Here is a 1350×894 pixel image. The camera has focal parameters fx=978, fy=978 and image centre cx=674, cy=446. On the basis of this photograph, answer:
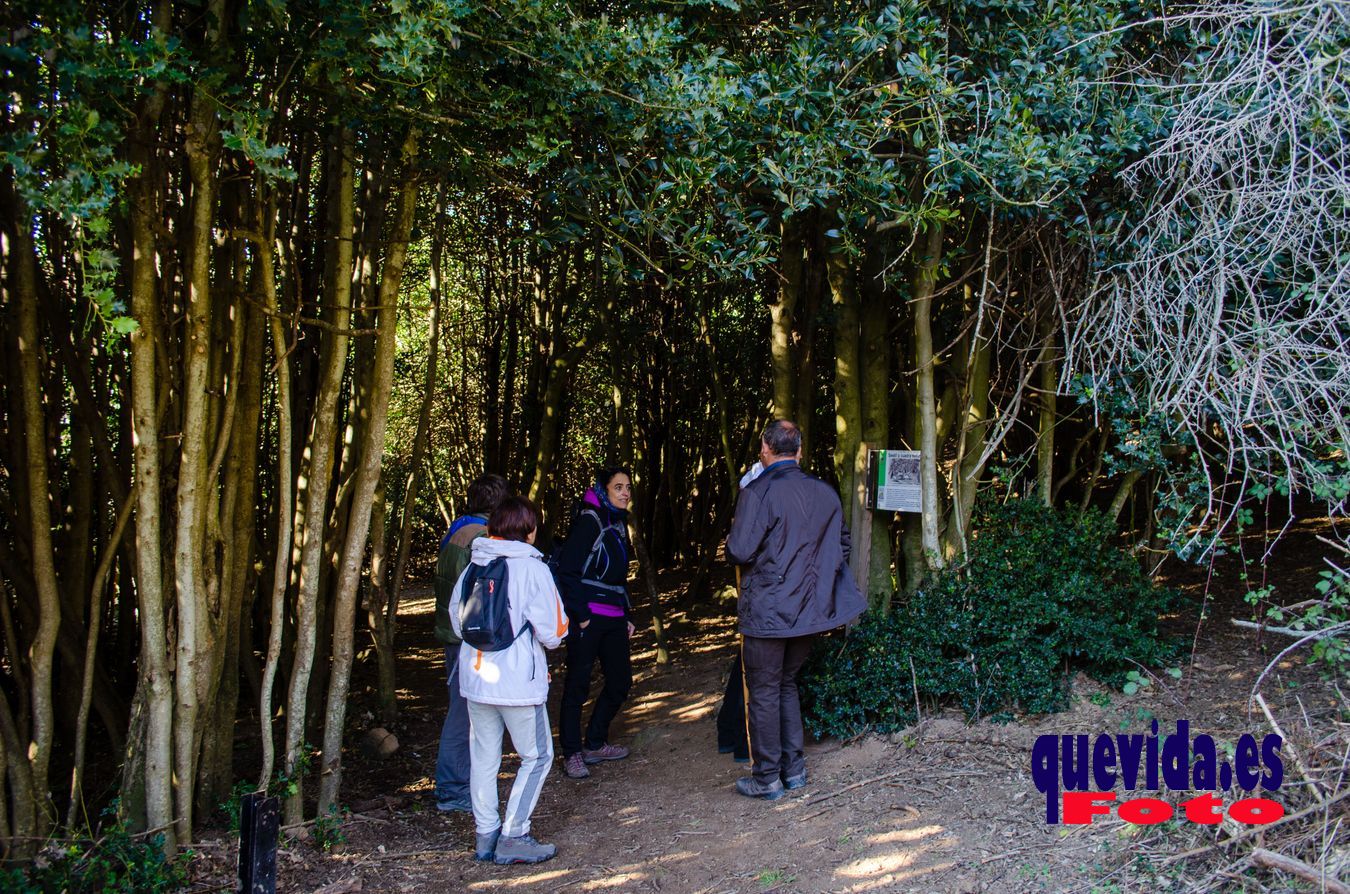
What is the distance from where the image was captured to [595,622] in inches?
216

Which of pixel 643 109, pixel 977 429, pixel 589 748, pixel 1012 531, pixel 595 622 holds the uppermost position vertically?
pixel 643 109

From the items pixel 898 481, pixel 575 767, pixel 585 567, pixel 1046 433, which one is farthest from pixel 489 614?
pixel 1046 433

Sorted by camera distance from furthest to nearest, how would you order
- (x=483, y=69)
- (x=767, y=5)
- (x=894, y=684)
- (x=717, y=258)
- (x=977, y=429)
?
(x=977, y=429) → (x=767, y=5) → (x=894, y=684) → (x=717, y=258) → (x=483, y=69)

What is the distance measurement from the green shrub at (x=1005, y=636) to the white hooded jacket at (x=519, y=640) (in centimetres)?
175

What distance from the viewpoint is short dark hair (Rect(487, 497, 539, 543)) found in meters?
4.38

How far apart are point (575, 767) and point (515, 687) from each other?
62.4 inches

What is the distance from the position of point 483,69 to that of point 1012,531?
151 inches

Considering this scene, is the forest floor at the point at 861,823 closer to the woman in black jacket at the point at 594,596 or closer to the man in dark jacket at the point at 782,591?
the man in dark jacket at the point at 782,591

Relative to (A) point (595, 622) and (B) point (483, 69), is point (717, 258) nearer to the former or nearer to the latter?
(B) point (483, 69)

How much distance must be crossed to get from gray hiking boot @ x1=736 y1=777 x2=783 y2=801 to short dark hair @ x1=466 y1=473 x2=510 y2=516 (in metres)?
1.91

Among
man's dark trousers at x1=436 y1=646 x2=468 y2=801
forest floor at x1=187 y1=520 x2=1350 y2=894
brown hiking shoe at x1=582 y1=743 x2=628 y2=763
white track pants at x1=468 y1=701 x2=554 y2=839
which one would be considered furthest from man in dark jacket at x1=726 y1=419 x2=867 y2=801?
man's dark trousers at x1=436 y1=646 x2=468 y2=801

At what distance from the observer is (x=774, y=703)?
4.74 m

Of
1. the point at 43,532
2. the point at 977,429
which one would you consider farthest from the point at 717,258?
the point at 43,532
